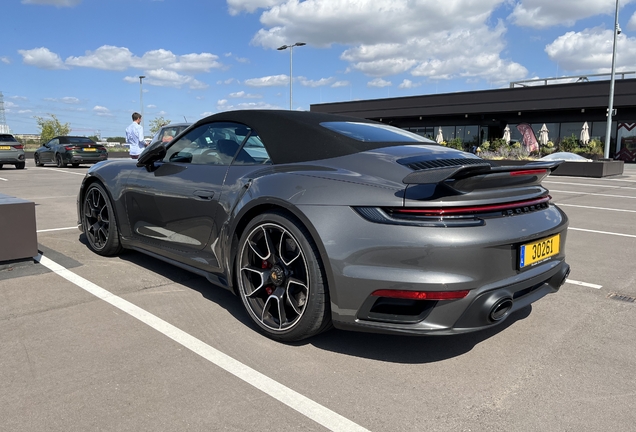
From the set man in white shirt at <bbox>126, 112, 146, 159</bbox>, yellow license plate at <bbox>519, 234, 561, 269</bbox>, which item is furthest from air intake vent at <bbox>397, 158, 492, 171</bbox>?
man in white shirt at <bbox>126, 112, 146, 159</bbox>

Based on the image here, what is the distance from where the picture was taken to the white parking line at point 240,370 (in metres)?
2.17

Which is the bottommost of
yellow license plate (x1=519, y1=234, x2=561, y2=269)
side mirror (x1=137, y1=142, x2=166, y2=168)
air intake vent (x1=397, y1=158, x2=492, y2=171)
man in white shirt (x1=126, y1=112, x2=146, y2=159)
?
yellow license plate (x1=519, y1=234, x2=561, y2=269)

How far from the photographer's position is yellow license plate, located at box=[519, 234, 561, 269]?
2631mm

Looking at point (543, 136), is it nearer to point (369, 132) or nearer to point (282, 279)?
point (369, 132)

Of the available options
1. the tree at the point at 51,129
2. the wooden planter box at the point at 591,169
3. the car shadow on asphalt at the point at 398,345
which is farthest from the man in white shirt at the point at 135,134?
the tree at the point at 51,129

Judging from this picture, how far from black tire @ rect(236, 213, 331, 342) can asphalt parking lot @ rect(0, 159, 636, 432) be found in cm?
16

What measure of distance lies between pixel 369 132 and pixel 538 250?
1.39 meters

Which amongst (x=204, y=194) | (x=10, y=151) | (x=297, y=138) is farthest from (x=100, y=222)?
(x=10, y=151)

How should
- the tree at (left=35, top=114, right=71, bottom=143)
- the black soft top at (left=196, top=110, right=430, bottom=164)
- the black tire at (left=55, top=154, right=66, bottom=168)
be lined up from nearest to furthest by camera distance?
the black soft top at (left=196, top=110, right=430, bottom=164), the black tire at (left=55, top=154, right=66, bottom=168), the tree at (left=35, top=114, right=71, bottom=143)

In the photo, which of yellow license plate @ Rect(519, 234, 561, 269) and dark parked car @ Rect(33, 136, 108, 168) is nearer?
yellow license plate @ Rect(519, 234, 561, 269)

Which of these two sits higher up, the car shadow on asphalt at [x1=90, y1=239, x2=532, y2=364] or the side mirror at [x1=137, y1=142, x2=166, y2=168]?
the side mirror at [x1=137, y1=142, x2=166, y2=168]

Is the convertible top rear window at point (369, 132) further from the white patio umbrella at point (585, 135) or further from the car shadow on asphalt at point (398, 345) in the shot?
the white patio umbrella at point (585, 135)

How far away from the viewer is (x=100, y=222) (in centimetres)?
482

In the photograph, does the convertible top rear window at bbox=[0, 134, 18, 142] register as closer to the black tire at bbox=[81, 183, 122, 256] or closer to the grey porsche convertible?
the black tire at bbox=[81, 183, 122, 256]
